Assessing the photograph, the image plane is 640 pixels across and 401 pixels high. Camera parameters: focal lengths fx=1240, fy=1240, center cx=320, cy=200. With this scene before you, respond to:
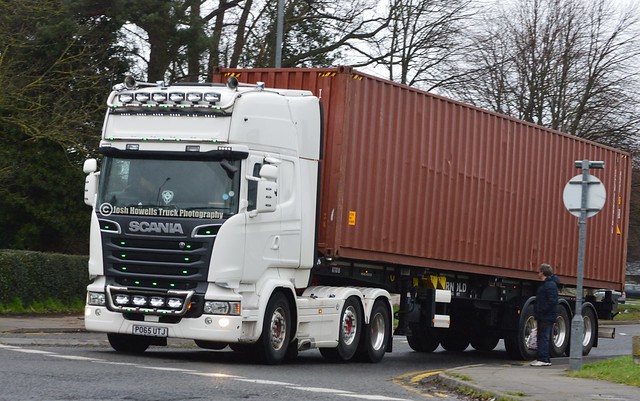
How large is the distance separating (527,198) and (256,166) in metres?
7.98

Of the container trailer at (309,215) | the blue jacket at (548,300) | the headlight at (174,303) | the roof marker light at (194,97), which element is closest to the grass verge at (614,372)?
the blue jacket at (548,300)

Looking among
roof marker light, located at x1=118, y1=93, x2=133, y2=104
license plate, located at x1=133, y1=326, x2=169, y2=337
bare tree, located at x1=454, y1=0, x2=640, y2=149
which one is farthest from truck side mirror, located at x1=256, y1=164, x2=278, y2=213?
bare tree, located at x1=454, y1=0, x2=640, y2=149

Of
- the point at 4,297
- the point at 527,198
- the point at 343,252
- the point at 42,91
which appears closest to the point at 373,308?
the point at 343,252

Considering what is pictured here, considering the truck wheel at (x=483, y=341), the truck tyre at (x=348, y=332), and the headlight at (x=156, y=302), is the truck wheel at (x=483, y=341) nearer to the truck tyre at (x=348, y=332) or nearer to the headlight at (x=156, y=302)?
the truck tyre at (x=348, y=332)

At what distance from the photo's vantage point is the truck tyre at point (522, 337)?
72.6 feet

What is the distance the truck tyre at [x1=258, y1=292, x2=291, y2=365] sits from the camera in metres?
16.0

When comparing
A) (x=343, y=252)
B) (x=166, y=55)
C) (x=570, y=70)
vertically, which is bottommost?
(x=343, y=252)

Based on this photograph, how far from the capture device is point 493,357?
23.2m

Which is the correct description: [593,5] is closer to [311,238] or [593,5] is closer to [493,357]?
[493,357]

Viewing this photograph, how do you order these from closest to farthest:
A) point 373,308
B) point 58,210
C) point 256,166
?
point 256,166 < point 373,308 < point 58,210

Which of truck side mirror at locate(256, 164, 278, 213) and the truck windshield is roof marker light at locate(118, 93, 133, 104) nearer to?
the truck windshield

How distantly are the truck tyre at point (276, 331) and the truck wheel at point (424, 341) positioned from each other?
281 inches

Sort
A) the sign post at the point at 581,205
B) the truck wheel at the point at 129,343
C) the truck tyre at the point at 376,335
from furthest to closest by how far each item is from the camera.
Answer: the truck tyre at the point at 376,335, the sign post at the point at 581,205, the truck wheel at the point at 129,343

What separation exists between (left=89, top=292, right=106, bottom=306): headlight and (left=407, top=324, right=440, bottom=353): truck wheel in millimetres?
8717
